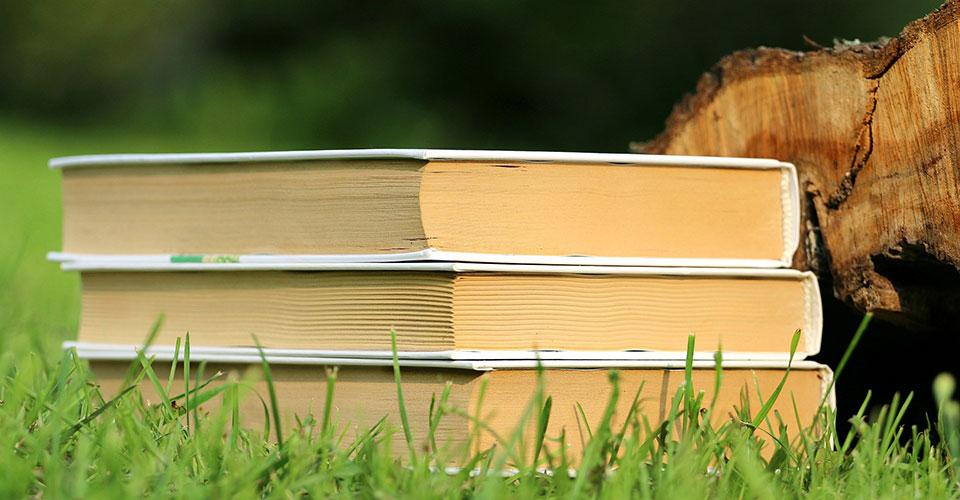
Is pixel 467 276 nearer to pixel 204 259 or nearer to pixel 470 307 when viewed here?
pixel 470 307

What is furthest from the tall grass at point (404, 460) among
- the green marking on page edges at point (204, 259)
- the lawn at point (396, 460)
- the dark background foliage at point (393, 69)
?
the dark background foliage at point (393, 69)

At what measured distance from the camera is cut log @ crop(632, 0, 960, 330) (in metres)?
1.18

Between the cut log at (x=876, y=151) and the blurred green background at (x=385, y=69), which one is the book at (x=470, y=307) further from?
the blurred green background at (x=385, y=69)

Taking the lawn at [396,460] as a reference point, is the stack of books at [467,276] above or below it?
above

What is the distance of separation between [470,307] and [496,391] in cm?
9

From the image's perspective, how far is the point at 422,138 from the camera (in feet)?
26.3

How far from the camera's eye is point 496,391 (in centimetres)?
114

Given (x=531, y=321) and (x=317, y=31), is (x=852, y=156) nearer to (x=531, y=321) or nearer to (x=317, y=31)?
(x=531, y=321)

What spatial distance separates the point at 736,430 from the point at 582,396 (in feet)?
0.56

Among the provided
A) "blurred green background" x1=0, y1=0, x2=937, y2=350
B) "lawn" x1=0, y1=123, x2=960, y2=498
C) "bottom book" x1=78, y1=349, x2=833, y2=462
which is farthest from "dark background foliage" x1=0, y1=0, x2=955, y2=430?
"lawn" x1=0, y1=123, x2=960, y2=498

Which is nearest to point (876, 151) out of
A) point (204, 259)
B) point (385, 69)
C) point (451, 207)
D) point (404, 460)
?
point (451, 207)

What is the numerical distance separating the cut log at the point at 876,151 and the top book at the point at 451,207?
58 millimetres

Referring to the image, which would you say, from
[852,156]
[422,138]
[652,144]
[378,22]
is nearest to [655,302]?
[852,156]

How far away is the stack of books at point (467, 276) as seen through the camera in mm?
1151
